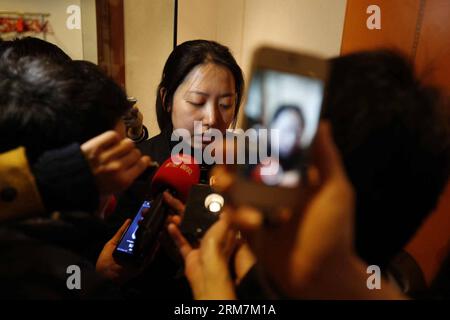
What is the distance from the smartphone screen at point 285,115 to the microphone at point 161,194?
15.3 inches

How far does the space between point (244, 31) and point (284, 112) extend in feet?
5.91

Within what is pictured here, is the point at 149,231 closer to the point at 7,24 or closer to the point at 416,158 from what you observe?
the point at 416,158

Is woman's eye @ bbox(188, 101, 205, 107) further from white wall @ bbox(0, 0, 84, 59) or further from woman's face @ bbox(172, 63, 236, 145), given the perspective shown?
white wall @ bbox(0, 0, 84, 59)

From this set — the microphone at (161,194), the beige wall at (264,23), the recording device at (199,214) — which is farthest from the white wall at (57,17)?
the recording device at (199,214)

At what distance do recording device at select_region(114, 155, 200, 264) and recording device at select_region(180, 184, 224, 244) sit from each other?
0.08m

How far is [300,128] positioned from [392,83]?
6.3 inches

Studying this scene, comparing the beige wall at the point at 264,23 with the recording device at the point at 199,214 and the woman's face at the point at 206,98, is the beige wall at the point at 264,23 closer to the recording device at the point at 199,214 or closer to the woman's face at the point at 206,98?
the woman's face at the point at 206,98

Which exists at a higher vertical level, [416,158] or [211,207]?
[416,158]

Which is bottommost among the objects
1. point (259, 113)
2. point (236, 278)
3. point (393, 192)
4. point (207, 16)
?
point (236, 278)

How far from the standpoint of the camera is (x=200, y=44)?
115 centimetres

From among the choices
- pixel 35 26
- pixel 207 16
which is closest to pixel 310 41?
pixel 207 16

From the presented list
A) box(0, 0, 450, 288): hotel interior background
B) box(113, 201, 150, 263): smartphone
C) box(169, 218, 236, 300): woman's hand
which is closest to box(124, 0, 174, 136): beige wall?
box(0, 0, 450, 288): hotel interior background

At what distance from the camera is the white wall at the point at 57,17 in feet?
5.98

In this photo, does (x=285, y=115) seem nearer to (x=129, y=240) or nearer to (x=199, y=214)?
(x=199, y=214)
